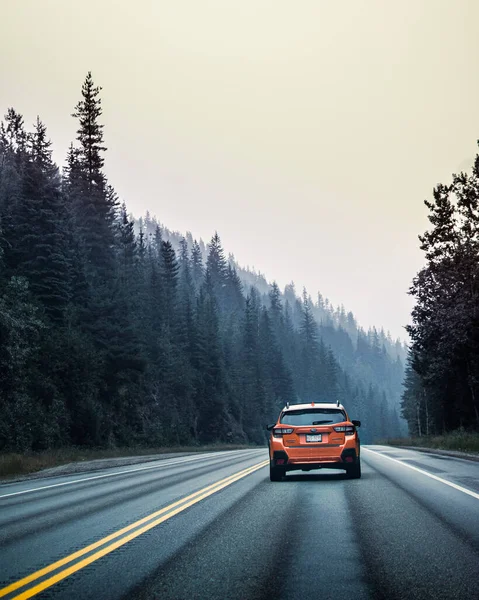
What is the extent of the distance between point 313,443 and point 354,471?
1391 millimetres

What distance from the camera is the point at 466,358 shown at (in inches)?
1682

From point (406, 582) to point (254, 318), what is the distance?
422 feet

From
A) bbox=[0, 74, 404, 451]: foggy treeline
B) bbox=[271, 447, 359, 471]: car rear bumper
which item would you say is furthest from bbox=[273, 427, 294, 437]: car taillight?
bbox=[0, 74, 404, 451]: foggy treeline

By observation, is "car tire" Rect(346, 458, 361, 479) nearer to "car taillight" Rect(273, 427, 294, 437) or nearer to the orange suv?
the orange suv

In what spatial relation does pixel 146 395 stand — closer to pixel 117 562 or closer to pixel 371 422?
pixel 117 562

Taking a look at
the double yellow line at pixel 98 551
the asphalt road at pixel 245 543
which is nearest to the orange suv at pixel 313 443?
the asphalt road at pixel 245 543

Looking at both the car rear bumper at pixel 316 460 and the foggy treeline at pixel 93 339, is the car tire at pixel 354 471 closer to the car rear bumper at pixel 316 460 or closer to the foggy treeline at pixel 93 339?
the car rear bumper at pixel 316 460

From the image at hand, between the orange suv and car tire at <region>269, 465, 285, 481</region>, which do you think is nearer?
the orange suv

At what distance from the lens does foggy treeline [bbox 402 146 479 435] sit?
38719 mm

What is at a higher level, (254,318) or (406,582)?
(254,318)

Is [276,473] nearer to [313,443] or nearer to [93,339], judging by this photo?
[313,443]

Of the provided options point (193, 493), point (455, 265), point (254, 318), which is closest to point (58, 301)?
point (455, 265)

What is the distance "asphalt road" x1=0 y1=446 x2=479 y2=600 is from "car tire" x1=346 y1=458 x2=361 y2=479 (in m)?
1.42

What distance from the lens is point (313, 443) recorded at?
1516 centimetres
